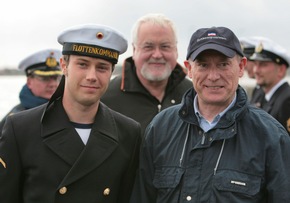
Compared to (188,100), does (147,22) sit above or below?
above

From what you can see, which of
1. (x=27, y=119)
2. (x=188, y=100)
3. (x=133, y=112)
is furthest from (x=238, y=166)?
(x=133, y=112)

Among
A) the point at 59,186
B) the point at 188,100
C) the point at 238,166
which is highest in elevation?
the point at 188,100

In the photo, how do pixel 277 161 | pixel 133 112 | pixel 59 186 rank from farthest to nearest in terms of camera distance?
pixel 133 112
pixel 59 186
pixel 277 161

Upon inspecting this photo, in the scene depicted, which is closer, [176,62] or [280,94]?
[176,62]

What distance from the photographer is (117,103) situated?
4.93m

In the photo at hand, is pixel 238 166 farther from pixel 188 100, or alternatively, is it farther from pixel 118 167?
pixel 118 167

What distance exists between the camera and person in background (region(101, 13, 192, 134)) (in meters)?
4.87

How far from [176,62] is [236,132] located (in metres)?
2.02

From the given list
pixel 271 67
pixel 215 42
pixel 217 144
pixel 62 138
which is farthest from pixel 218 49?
pixel 271 67

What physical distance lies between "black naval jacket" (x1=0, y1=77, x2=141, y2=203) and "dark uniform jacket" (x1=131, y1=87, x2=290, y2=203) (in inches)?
13.2

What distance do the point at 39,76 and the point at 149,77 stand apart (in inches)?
58.5

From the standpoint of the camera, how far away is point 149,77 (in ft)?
16.0

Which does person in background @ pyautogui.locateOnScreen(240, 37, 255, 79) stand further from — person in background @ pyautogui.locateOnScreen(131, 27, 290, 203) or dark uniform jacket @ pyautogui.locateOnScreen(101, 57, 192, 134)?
person in background @ pyautogui.locateOnScreen(131, 27, 290, 203)

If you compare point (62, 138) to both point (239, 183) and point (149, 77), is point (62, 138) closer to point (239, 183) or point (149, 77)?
point (239, 183)
